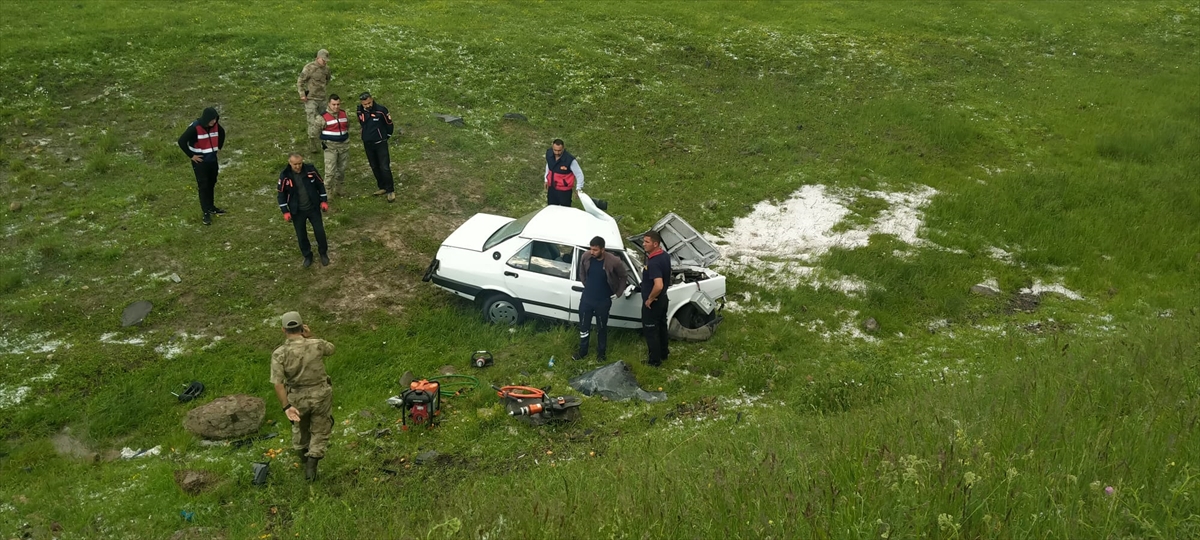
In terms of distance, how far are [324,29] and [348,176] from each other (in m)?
9.62

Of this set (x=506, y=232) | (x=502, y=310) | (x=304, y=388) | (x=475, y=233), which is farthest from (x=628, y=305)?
(x=304, y=388)

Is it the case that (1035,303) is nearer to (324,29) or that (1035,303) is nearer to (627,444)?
(627,444)

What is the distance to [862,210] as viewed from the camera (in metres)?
15.7

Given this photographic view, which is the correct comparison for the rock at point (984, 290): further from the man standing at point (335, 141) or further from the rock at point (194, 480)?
the rock at point (194, 480)

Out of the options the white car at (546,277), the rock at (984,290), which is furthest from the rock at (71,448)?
the rock at (984,290)

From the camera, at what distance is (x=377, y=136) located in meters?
13.6

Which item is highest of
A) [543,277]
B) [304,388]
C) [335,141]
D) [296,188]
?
[335,141]

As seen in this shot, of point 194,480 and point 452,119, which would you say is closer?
point 194,480

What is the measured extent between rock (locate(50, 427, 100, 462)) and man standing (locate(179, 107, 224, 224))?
5310mm

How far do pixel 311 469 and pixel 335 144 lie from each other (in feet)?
26.0

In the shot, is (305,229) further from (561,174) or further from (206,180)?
(561,174)

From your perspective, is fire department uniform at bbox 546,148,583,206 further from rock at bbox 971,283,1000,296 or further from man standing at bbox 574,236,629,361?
rock at bbox 971,283,1000,296

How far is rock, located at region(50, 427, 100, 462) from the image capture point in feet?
25.9

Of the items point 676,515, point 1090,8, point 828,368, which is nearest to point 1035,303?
point 828,368
